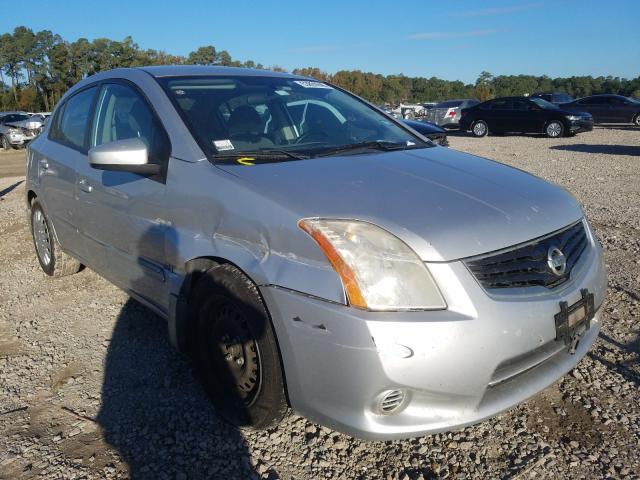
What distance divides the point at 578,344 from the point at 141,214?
7.34 ft

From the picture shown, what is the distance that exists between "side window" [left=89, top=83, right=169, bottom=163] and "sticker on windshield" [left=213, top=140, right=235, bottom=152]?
261mm

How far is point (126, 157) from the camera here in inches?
106

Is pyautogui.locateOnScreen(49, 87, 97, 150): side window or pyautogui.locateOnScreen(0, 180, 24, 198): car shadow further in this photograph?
pyautogui.locateOnScreen(0, 180, 24, 198): car shadow

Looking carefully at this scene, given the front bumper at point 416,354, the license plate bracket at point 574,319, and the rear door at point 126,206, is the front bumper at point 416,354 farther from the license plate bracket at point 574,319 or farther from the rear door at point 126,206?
the rear door at point 126,206

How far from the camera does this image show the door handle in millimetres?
3423

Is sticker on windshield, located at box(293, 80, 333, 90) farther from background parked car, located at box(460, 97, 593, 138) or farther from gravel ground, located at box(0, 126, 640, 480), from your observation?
background parked car, located at box(460, 97, 593, 138)

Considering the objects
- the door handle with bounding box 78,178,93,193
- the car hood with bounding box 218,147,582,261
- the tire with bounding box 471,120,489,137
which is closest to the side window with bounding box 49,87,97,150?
the door handle with bounding box 78,178,93,193

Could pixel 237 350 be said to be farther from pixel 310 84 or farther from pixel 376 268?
pixel 310 84

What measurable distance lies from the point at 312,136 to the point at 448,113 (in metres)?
21.7

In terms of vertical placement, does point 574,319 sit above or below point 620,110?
below

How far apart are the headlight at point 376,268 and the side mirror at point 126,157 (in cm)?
113

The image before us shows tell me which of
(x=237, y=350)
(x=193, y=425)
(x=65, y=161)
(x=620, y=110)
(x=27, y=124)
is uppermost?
(x=620, y=110)

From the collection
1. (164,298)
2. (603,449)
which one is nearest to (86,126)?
(164,298)

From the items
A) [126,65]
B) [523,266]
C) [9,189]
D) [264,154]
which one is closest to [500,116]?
[9,189]
